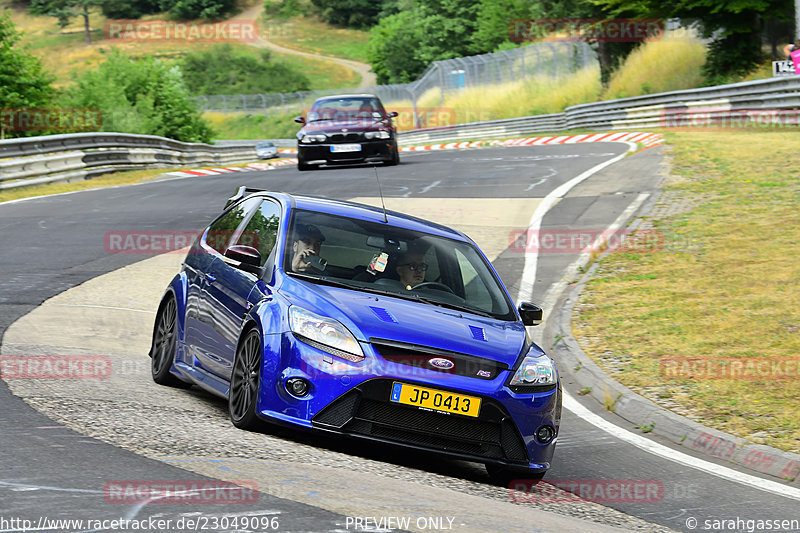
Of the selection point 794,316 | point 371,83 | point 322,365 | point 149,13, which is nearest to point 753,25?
point 794,316

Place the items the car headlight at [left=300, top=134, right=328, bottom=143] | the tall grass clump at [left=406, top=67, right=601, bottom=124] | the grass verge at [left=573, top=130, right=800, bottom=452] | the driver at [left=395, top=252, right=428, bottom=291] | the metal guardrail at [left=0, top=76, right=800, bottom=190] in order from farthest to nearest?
the tall grass clump at [left=406, top=67, right=601, bottom=124], the car headlight at [left=300, top=134, right=328, bottom=143], the metal guardrail at [left=0, top=76, right=800, bottom=190], the grass verge at [left=573, top=130, right=800, bottom=452], the driver at [left=395, top=252, right=428, bottom=291]

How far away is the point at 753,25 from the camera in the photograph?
37.0 metres

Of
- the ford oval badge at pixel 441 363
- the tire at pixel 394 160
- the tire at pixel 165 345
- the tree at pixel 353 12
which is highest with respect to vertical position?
the tree at pixel 353 12

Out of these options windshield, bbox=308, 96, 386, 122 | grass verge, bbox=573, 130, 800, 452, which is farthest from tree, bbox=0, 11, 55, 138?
grass verge, bbox=573, 130, 800, 452

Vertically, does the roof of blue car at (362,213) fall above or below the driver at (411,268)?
above

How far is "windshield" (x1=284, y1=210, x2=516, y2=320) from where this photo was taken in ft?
22.8

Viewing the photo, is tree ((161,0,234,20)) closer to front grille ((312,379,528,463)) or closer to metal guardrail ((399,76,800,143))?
metal guardrail ((399,76,800,143))

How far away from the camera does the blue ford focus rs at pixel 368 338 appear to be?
5.96 metres

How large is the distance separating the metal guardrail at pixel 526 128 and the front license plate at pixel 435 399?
1919 centimetres

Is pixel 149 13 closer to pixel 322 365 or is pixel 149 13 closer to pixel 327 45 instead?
pixel 327 45

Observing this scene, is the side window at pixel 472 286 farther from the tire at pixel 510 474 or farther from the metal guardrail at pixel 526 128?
the metal guardrail at pixel 526 128

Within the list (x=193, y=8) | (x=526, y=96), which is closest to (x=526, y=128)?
(x=526, y=96)

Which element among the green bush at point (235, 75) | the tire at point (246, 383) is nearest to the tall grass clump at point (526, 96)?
the tire at point (246, 383)

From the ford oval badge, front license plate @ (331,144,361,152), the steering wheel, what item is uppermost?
the steering wheel
